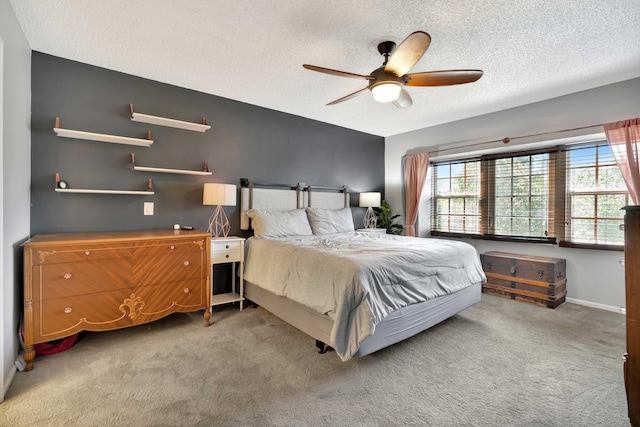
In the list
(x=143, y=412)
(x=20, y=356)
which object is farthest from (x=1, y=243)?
(x=143, y=412)

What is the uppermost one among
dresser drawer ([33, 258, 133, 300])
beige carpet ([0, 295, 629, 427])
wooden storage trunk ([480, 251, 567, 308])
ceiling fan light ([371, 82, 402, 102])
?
ceiling fan light ([371, 82, 402, 102])

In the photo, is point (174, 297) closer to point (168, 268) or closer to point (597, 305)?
point (168, 268)

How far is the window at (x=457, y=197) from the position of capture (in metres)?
4.63

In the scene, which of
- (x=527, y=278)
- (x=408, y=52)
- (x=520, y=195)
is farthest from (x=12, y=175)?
(x=520, y=195)

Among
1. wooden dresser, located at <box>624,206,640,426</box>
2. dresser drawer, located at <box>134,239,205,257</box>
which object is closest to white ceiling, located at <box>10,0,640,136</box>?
wooden dresser, located at <box>624,206,640,426</box>

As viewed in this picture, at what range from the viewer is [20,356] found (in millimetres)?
2160

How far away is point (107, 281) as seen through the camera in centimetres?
236

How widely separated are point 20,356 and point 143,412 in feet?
4.31

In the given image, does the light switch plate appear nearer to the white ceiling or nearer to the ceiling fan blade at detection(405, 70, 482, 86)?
the white ceiling

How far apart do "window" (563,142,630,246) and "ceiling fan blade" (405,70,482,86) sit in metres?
2.38

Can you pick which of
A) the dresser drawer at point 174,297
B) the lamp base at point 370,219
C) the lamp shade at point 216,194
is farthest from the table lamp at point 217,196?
the lamp base at point 370,219

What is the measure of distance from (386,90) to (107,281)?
107 inches

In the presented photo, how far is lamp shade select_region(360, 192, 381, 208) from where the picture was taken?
500 centimetres

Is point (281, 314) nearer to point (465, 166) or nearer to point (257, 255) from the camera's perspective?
point (257, 255)
